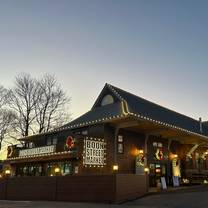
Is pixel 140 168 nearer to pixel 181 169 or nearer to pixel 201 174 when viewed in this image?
pixel 181 169

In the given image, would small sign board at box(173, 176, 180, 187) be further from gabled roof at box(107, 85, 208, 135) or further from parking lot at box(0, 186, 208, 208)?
parking lot at box(0, 186, 208, 208)

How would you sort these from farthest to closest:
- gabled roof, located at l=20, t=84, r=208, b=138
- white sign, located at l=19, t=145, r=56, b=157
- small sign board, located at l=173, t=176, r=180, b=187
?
small sign board, located at l=173, t=176, r=180, b=187 < white sign, located at l=19, t=145, r=56, b=157 < gabled roof, located at l=20, t=84, r=208, b=138

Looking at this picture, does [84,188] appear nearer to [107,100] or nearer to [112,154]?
[112,154]

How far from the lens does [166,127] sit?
995 inches

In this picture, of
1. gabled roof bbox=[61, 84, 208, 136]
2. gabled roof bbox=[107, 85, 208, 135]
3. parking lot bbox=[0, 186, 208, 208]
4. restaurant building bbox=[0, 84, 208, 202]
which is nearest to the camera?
parking lot bbox=[0, 186, 208, 208]

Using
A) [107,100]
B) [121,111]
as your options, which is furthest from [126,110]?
[107,100]

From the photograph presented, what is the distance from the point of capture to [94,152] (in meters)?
23.1

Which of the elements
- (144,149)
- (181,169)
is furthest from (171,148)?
(144,149)

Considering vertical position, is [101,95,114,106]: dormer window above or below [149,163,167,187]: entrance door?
above

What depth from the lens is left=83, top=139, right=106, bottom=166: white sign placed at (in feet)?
73.7

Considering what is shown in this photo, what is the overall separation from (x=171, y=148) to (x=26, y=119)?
65.5 ft

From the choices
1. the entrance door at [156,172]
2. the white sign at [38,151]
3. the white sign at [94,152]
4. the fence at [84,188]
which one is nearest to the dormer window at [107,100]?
the white sign at [94,152]

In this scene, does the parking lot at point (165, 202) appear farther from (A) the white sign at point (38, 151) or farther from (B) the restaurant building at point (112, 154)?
(A) the white sign at point (38, 151)

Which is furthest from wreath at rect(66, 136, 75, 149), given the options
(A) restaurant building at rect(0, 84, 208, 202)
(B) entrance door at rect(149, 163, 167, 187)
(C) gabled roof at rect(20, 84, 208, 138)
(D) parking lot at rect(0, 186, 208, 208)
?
(B) entrance door at rect(149, 163, 167, 187)
